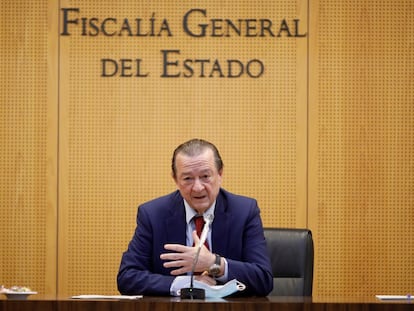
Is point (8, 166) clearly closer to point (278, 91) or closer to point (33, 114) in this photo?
point (33, 114)

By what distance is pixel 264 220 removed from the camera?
6.85 meters

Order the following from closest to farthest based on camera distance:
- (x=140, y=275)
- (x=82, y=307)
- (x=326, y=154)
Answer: (x=82, y=307), (x=140, y=275), (x=326, y=154)

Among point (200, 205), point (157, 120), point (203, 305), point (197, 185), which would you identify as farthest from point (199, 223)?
point (157, 120)

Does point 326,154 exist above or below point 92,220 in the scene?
above

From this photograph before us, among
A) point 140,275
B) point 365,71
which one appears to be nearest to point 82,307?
point 140,275

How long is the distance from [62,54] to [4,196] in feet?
3.80

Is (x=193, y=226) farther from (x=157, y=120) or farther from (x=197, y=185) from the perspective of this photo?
(x=157, y=120)

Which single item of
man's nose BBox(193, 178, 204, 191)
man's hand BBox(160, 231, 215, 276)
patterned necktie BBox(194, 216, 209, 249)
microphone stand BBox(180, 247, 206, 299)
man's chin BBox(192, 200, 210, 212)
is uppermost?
man's nose BBox(193, 178, 204, 191)

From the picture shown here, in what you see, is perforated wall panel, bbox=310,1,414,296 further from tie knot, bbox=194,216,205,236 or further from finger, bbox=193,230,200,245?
finger, bbox=193,230,200,245

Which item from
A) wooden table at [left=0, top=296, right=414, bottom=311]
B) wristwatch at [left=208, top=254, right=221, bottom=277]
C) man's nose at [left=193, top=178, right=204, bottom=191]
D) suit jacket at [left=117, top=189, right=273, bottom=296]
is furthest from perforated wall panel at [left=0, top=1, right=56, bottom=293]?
wooden table at [left=0, top=296, right=414, bottom=311]

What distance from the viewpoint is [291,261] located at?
4984 mm

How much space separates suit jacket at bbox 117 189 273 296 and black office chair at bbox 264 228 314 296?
26 centimetres

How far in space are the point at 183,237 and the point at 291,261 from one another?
68 centimetres

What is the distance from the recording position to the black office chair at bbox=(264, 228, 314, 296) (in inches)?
195
